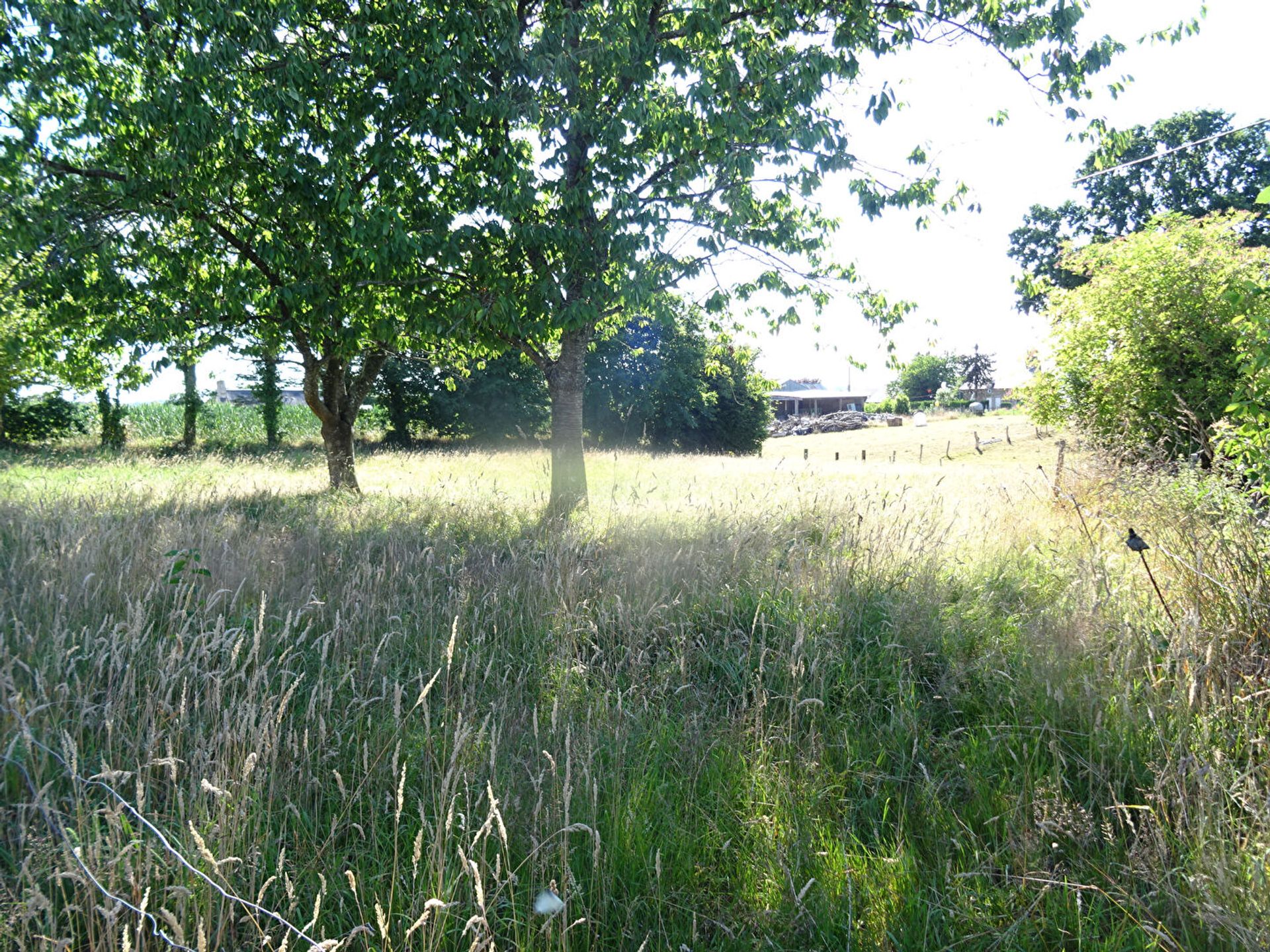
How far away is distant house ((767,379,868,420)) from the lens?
277 ft

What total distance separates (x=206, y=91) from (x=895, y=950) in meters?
8.40

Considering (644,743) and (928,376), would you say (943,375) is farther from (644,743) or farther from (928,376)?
(644,743)

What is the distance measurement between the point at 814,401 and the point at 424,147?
82553 mm

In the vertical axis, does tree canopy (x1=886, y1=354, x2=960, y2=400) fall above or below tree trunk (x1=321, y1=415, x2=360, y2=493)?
above

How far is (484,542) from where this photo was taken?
19.3 feet

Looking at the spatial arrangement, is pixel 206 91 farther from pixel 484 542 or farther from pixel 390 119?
pixel 484 542

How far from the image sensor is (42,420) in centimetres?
2627

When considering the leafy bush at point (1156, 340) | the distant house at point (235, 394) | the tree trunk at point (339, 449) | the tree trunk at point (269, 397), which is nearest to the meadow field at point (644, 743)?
the leafy bush at point (1156, 340)

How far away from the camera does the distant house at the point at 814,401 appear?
84438 millimetres

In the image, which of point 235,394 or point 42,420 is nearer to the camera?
point 42,420

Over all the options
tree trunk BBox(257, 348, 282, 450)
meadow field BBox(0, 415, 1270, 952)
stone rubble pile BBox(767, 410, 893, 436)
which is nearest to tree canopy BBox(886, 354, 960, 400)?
stone rubble pile BBox(767, 410, 893, 436)

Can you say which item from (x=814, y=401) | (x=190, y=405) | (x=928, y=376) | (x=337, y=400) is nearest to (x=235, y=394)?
(x=190, y=405)

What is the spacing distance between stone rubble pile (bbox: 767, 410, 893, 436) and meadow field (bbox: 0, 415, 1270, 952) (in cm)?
4985

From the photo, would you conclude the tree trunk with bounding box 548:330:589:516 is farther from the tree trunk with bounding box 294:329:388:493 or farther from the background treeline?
the background treeline
